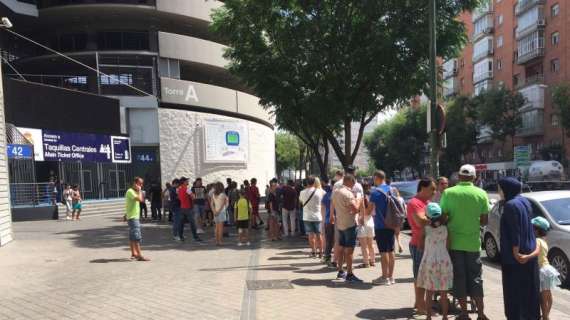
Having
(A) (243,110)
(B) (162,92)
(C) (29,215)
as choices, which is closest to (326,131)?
(C) (29,215)

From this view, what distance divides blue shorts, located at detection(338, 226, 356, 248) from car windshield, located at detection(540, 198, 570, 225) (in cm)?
338

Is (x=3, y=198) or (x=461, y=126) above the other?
(x=461, y=126)

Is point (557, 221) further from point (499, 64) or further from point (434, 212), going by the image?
point (499, 64)

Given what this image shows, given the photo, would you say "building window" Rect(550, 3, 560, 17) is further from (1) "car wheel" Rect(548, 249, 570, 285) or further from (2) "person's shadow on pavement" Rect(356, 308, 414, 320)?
(2) "person's shadow on pavement" Rect(356, 308, 414, 320)

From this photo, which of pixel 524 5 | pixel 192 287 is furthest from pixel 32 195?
pixel 524 5

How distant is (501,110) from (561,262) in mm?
38467

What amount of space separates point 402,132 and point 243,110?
2572cm

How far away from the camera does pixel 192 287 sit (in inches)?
289

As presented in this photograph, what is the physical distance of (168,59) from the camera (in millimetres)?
30938

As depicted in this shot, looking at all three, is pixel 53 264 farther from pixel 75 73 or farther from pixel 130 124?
pixel 75 73

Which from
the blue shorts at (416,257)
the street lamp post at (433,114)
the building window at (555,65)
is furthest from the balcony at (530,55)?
the blue shorts at (416,257)

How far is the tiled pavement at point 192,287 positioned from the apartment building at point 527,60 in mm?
34110

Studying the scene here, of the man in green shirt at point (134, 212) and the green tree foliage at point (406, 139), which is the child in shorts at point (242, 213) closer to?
the man in green shirt at point (134, 212)

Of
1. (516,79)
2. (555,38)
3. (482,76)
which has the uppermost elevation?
(555,38)
